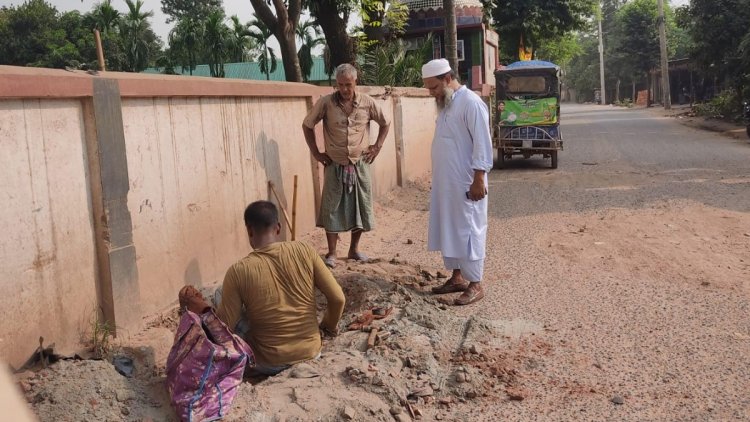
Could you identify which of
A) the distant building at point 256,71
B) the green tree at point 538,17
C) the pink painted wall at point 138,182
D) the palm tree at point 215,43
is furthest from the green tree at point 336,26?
the palm tree at point 215,43

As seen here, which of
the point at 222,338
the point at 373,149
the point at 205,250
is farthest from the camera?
the point at 373,149

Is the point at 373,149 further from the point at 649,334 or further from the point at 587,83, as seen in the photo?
the point at 587,83

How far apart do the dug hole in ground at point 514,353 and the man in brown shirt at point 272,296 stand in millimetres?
157

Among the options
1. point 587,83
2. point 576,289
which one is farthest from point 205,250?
point 587,83

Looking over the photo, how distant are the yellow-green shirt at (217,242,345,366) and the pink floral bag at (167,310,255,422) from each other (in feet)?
0.91

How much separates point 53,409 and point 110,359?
77 cm

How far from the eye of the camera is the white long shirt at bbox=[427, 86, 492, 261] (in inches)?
200

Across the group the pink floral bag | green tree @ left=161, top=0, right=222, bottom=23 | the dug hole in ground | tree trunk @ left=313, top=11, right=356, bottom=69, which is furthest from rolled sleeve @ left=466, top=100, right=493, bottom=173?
green tree @ left=161, top=0, right=222, bottom=23

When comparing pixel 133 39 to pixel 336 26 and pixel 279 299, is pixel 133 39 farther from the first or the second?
pixel 279 299

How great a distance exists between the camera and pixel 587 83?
3115 inches

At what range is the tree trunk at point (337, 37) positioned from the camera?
51.5 feet

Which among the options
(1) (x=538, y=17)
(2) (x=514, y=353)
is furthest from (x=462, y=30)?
(2) (x=514, y=353)

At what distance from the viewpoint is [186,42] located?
1672 inches

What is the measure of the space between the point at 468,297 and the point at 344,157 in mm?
1710
